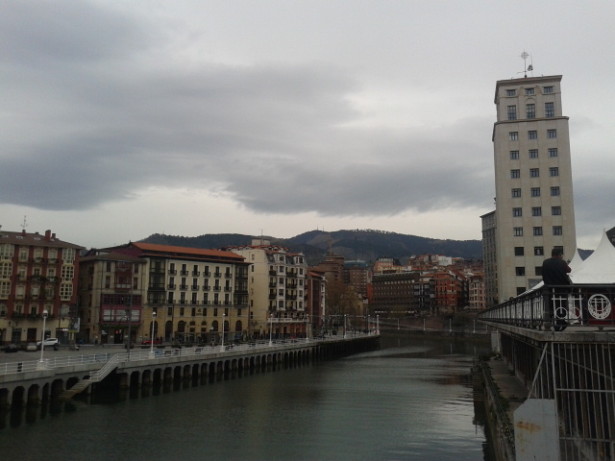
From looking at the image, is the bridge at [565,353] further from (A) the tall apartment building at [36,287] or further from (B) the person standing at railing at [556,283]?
(A) the tall apartment building at [36,287]

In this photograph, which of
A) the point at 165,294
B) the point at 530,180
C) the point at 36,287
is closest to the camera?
the point at 530,180

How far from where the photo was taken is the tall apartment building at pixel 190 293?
104m

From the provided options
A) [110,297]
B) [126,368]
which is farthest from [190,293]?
[126,368]

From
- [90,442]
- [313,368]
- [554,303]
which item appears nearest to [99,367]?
[90,442]

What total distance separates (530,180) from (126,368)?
57862 millimetres

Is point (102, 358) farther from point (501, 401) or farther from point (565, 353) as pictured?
point (565, 353)

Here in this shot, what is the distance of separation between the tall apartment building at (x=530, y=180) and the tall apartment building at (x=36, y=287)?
69068 mm

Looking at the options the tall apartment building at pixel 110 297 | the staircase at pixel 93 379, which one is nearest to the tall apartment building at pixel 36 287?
the tall apartment building at pixel 110 297

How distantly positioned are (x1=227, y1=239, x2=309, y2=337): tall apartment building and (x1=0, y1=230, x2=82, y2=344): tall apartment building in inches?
1760

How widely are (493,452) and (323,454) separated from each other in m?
10.0

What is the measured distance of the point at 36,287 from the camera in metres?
87.8

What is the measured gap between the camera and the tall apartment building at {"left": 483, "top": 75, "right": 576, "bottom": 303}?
74.1m

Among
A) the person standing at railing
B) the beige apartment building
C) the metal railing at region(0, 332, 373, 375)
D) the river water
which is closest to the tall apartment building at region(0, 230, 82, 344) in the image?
the beige apartment building

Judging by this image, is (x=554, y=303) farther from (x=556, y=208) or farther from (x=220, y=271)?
(x=220, y=271)
